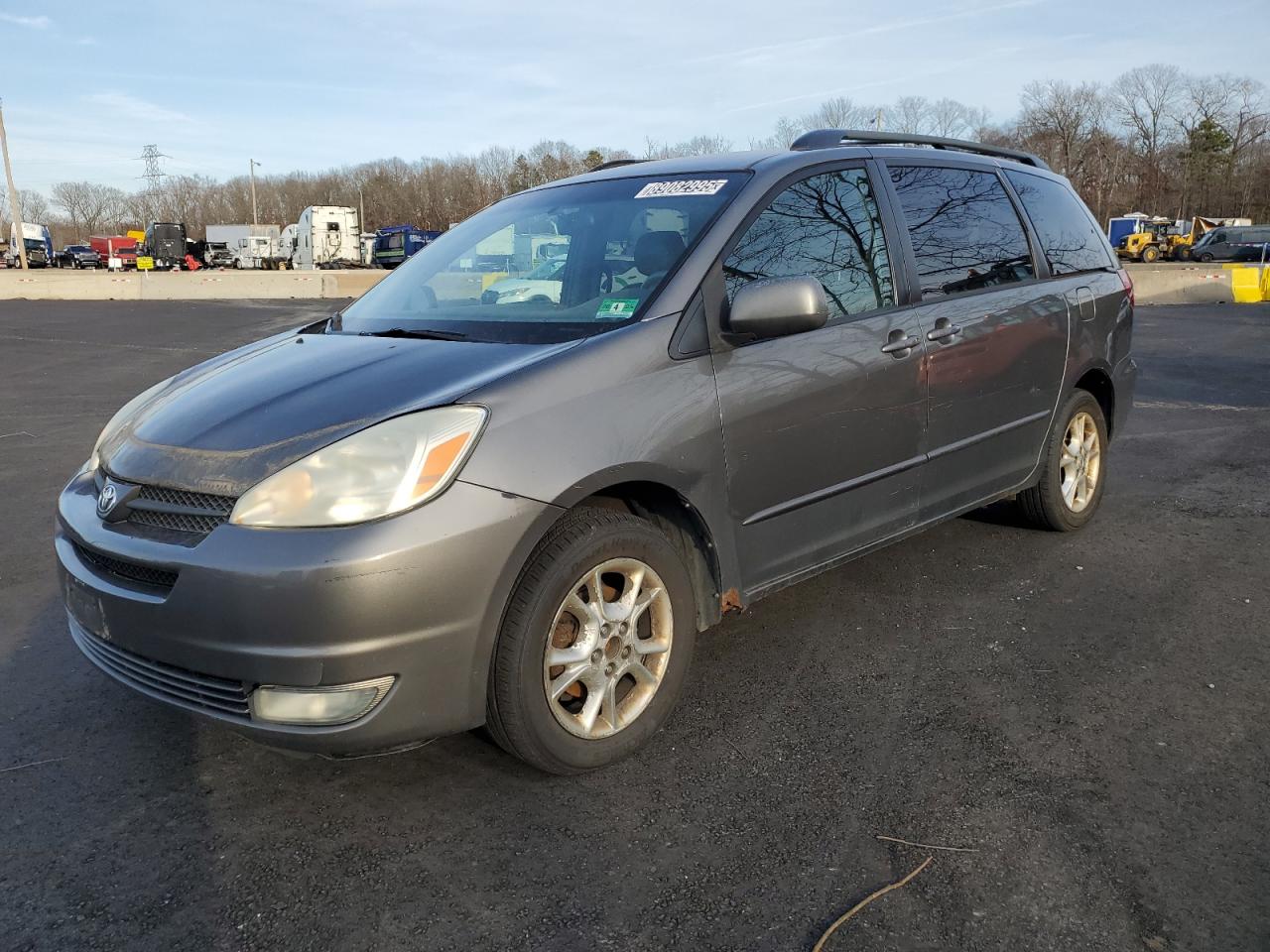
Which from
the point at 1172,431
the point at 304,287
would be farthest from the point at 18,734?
the point at 304,287

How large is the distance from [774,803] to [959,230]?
104 inches

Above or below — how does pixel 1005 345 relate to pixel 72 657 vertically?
above

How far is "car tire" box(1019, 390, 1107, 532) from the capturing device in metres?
4.90

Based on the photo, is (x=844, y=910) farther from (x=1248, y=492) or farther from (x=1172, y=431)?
(x=1172, y=431)

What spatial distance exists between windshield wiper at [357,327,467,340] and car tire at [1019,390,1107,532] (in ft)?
9.74

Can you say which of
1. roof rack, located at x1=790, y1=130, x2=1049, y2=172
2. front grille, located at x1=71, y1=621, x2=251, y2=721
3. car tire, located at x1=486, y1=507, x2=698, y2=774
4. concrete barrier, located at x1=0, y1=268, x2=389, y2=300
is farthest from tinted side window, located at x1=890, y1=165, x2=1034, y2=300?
concrete barrier, located at x1=0, y1=268, x2=389, y2=300

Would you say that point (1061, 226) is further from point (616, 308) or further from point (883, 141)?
point (616, 308)

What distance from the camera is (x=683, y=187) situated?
3627 mm

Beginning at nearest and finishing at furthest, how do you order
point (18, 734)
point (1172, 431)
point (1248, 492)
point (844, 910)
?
point (844, 910) < point (18, 734) < point (1248, 492) < point (1172, 431)

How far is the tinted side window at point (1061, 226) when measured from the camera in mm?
4840

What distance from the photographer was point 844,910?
2285mm

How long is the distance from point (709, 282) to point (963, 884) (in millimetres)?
1858

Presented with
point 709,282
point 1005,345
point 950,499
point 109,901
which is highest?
point 709,282

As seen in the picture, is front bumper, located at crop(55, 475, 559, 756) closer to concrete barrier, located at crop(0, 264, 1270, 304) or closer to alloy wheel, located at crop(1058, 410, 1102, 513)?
alloy wheel, located at crop(1058, 410, 1102, 513)
